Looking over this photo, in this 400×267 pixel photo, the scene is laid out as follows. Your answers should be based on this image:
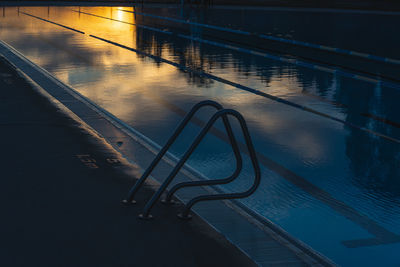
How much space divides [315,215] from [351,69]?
9.92 m

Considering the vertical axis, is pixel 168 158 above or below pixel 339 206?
above

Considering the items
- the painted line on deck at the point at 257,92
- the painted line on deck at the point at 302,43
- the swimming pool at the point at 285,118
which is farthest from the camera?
the painted line on deck at the point at 302,43

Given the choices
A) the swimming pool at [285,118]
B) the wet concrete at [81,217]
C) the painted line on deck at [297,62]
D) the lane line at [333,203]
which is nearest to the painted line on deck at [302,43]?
the swimming pool at [285,118]

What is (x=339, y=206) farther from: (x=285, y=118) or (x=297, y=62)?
(x=297, y=62)

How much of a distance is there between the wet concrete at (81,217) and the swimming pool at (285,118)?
850 millimetres

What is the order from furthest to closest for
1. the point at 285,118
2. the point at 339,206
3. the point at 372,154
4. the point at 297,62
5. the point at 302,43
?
1. the point at 302,43
2. the point at 297,62
3. the point at 285,118
4. the point at 372,154
5. the point at 339,206

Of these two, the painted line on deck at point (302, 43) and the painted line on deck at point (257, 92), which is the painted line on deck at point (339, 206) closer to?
the painted line on deck at point (257, 92)

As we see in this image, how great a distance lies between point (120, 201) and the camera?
551cm

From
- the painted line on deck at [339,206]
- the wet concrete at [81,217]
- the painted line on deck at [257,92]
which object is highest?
the painted line on deck at [257,92]

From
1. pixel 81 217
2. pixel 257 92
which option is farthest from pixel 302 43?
pixel 81 217

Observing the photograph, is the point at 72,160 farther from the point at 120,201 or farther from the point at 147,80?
the point at 147,80

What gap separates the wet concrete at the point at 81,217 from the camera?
14.4 feet

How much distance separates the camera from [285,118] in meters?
9.33

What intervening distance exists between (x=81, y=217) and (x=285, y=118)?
4.80m
